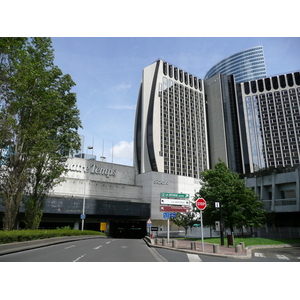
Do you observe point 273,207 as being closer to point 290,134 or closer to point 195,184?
point 195,184

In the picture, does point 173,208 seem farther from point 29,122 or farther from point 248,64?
point 248,64

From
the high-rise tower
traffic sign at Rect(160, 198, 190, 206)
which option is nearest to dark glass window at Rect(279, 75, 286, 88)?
the high-rise tower

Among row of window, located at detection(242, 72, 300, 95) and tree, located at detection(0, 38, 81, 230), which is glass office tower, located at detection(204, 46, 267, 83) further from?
tree, located at detection(0, 38, 81, 230)

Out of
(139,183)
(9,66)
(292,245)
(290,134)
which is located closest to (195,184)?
(139,183)

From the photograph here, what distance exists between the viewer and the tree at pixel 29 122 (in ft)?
52.3

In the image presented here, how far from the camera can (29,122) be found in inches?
799

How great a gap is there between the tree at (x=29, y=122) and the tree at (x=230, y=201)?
62.4ft

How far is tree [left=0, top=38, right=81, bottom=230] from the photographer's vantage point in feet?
52.3

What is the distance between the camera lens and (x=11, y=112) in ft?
57.1

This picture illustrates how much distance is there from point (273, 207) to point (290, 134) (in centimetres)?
6275

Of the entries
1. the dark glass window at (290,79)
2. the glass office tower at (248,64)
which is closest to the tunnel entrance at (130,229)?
the dark glass window at (290,79)

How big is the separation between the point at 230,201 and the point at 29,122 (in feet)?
84.1

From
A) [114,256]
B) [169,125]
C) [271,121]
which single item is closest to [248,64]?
[271,121]

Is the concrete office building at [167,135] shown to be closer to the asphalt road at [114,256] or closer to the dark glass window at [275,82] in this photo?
the dark glass window at [275,82]
